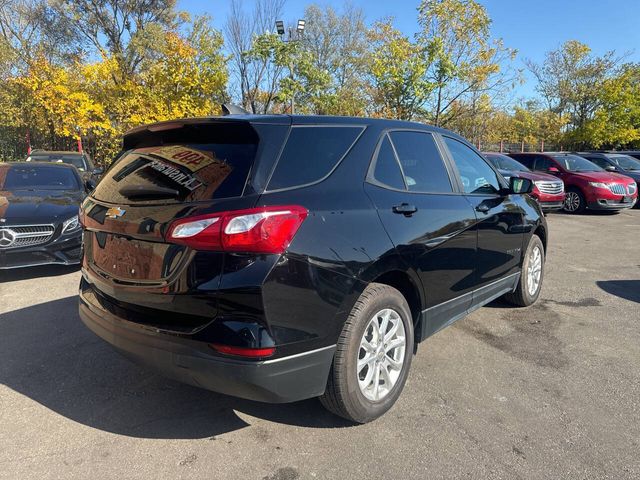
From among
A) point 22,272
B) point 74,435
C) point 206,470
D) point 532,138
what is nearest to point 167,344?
point 206,470

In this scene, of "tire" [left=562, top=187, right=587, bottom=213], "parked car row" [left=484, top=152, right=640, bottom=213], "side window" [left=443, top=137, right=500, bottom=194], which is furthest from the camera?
"tire" [left=562, top=187, right=587, bottom=213]

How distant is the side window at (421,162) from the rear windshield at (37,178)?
20.7 feet

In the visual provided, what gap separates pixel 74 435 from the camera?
2740 millimetres

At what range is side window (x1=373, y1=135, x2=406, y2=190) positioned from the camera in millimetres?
3025

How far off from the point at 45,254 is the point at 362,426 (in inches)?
191

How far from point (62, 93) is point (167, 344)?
16.2 meters

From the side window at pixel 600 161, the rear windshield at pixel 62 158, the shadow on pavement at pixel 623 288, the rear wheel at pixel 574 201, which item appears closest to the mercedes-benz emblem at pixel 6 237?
the shadow on pavement at pixel 623 288

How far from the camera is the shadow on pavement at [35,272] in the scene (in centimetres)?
617

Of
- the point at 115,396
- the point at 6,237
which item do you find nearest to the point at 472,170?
the point at 115,396

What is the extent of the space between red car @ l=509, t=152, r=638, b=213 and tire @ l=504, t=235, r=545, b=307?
30.4 feet

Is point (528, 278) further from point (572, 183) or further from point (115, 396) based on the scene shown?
point (572, 183)

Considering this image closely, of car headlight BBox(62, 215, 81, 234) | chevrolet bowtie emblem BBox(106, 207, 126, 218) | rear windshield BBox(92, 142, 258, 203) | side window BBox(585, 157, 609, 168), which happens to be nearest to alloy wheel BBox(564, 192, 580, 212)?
side window BBox(585, 157, 609, 168)

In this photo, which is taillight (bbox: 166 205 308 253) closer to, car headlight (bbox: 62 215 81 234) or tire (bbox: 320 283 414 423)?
tire (bbox: 320 283 414 423)

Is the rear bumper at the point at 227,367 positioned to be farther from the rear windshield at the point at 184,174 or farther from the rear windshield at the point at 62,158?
the rear windshield at the point at 62,158
